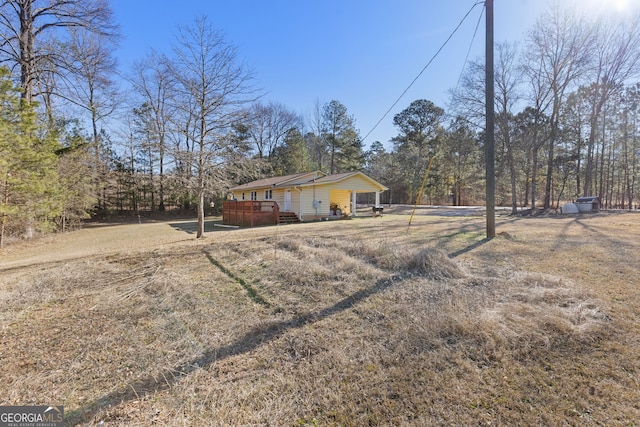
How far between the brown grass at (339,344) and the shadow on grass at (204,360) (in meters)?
0.02

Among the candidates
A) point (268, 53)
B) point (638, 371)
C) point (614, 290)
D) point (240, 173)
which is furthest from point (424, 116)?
point (638, 371)

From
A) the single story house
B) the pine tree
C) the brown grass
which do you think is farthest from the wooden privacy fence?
the brown grass

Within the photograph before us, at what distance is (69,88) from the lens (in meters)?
13.0

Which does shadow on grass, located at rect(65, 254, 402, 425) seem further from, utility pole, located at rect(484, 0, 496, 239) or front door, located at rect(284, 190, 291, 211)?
front door, located at rect(284, 190, 291, 211)

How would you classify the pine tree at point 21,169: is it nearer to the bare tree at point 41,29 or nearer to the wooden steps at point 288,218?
the bare tree at point 41,29

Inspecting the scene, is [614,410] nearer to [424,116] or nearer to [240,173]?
[240,173]

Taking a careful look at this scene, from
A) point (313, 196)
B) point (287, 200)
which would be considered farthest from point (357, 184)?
point (287, 200)

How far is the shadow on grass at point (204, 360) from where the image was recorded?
6.97 ft

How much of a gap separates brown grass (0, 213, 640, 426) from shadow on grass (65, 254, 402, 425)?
0.06ft

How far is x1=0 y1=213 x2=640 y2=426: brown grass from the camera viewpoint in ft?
6.49

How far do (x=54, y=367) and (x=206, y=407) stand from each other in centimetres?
194

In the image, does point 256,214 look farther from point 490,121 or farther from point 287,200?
point 490,121

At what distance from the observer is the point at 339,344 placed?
2.85 meters

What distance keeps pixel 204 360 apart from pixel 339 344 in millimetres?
1404
